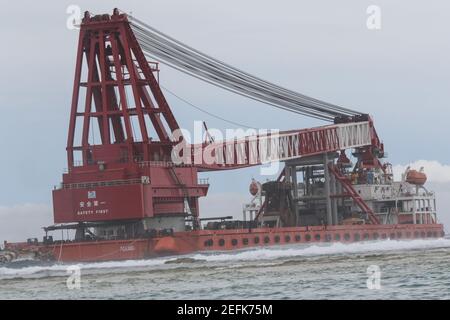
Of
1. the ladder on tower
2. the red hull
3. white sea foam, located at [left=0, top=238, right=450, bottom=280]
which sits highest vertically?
the ladder on tower

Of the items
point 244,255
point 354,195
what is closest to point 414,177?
point 354,195

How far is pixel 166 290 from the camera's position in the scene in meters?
49.1

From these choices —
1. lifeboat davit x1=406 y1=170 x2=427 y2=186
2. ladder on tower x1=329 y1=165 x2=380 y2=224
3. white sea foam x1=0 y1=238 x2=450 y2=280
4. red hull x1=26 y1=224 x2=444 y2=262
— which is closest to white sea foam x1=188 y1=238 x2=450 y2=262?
white sea foam x1=0 y1=238 x2=450 y2=280

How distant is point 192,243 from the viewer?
7369 centimetres

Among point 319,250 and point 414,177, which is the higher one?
point 414,177

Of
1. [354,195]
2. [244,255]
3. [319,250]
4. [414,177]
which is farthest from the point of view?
[414,177]

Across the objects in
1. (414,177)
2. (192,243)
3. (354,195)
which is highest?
(414,177)

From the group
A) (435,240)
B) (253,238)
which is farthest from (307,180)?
(253,238)

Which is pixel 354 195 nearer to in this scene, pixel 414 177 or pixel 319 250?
Answer: pixel 414 177

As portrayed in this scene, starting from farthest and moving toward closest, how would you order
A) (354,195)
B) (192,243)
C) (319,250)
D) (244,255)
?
(354,195) → (319,250) → (192,243) → (244,255)

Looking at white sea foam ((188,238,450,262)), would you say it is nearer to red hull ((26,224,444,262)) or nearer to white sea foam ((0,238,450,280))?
white sea foam ((0,238,450,280))

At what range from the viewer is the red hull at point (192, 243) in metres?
71.2

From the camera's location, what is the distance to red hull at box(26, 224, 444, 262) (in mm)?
71250

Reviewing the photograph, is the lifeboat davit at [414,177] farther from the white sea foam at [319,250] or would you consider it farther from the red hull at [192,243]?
the red hull at [192,243]
